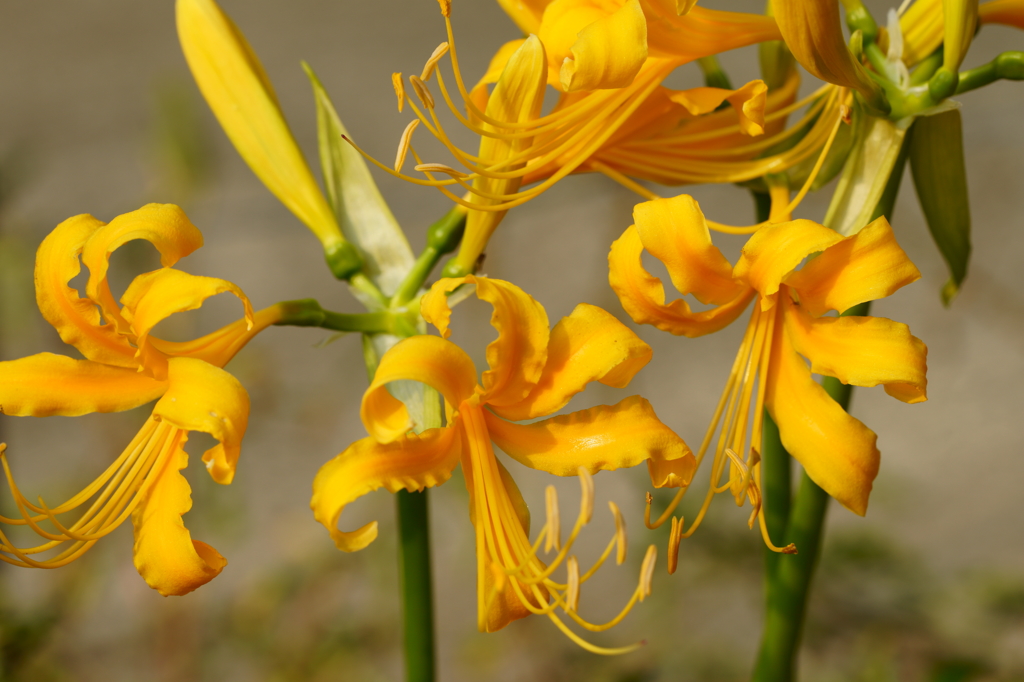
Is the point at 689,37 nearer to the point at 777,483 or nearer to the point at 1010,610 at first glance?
the point at 777,483

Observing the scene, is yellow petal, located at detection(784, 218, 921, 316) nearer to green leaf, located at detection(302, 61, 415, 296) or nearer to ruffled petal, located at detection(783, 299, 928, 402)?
ruffled petal, located at detection(783, 299, 928, 402)

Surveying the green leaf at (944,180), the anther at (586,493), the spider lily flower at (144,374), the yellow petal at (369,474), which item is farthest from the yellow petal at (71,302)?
the green leaf at (944,180)

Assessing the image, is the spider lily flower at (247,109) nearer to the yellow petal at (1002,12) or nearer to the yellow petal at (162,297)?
the yellow petal at (162,297)

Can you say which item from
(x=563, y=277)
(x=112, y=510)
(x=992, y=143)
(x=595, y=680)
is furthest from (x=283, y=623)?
(x=992, y=143)

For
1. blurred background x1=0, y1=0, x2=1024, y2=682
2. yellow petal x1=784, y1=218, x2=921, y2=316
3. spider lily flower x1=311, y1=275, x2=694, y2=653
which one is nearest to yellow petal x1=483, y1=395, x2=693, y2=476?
spider lily flower x1=311, y1=275, x2=694, y2=653

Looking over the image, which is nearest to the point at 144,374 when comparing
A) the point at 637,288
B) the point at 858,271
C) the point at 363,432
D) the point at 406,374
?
the point at 406,374

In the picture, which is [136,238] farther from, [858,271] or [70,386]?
[858,271]
